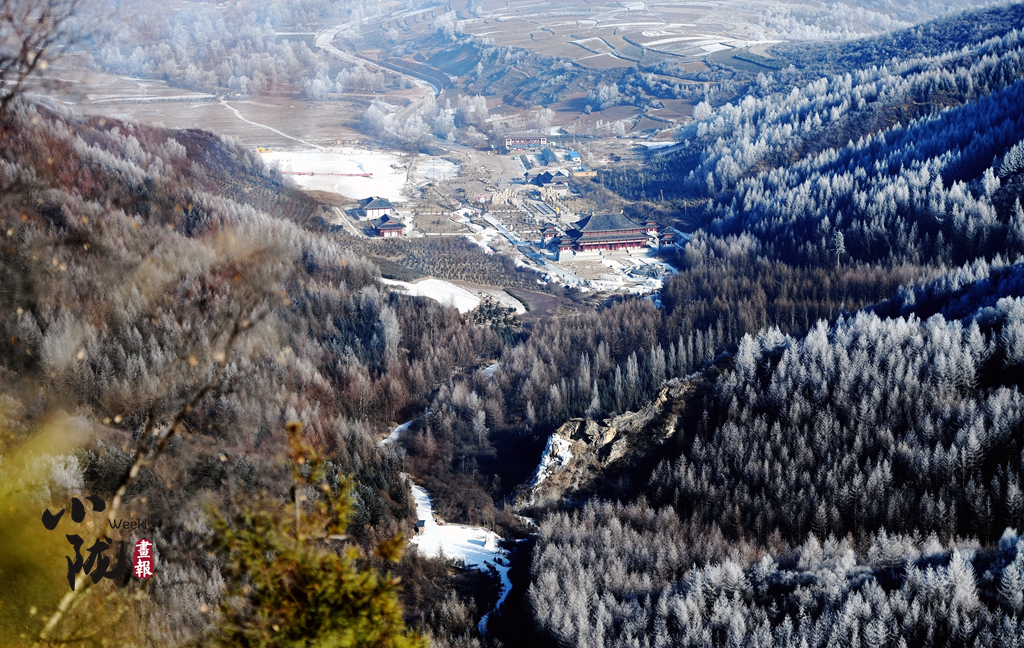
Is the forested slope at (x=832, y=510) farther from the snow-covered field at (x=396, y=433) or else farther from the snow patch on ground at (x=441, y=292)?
the snow patch on ground at (x=441, y=292)

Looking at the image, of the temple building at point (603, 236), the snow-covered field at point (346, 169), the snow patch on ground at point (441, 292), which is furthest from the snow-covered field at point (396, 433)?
the snow-covered field at point (346, 169)

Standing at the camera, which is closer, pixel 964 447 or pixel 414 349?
pixel 964 447

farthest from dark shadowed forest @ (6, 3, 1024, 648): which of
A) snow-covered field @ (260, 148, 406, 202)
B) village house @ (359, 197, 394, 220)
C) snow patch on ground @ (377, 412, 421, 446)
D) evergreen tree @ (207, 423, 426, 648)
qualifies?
snow-covered field @ (260, 148, 406, 202)

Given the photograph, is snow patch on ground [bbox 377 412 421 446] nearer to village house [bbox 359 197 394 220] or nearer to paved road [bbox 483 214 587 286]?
paved road [bbox 483 214 587 286]

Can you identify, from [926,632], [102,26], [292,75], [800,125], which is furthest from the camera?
[292,75]

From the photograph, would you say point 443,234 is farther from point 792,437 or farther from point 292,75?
point 792,437

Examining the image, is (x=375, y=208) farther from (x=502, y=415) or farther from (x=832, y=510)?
(x=832, y=510)

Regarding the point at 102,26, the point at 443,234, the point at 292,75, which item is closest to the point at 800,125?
the point at 443,234
